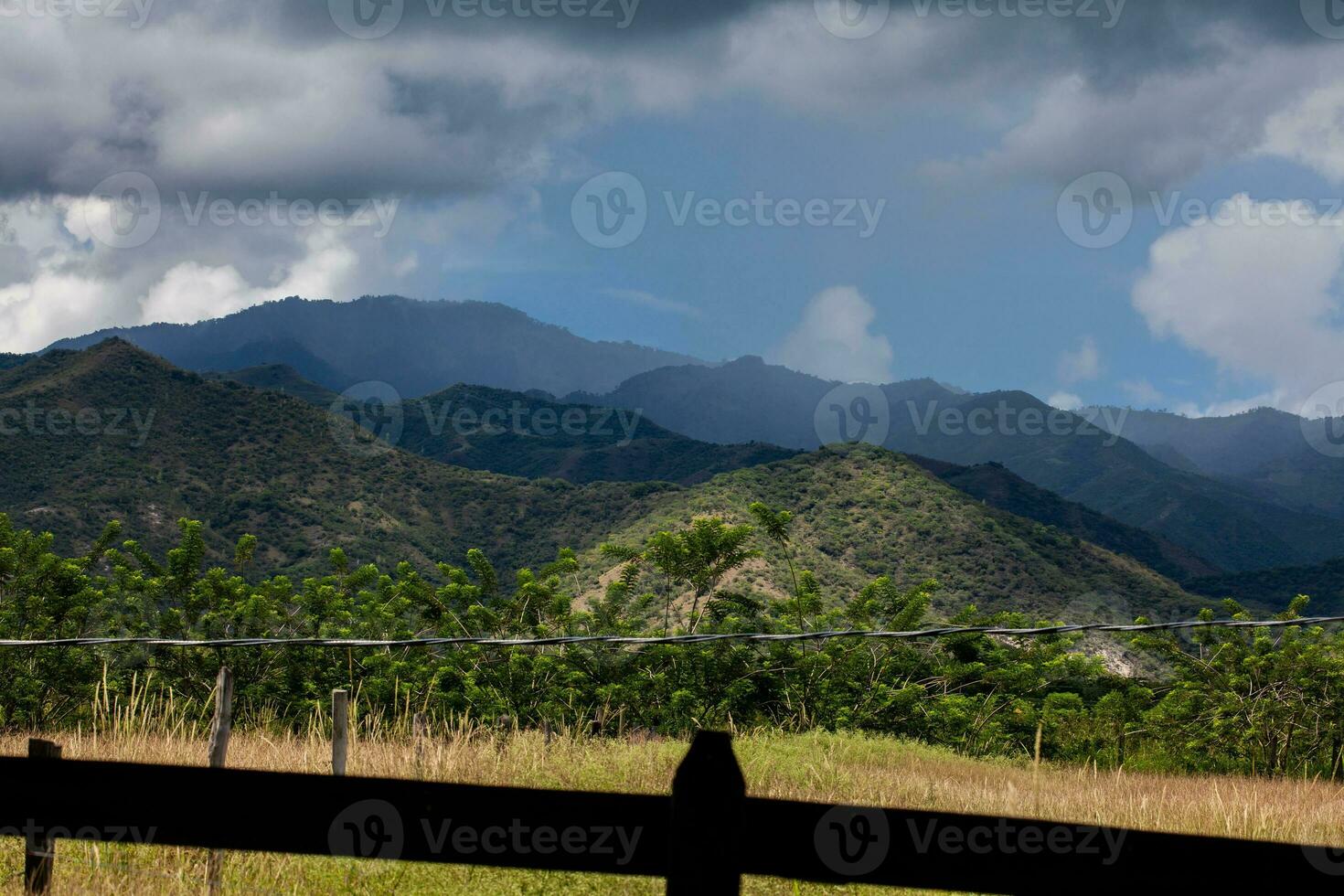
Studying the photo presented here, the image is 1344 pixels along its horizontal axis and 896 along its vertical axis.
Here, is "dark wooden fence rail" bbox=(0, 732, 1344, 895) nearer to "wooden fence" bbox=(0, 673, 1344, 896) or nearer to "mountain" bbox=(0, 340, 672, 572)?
"wooden fence" bbox=(0, 673, 1344, 896)

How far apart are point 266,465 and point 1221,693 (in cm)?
8217

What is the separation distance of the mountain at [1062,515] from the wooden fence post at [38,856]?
103683 millimetres

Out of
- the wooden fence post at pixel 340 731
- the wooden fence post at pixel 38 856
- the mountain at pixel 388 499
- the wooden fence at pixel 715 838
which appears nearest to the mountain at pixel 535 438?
the mountain at pixel 388 499

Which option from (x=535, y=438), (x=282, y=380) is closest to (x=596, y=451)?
(x=535, y=438)

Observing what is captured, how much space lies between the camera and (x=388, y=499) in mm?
87688

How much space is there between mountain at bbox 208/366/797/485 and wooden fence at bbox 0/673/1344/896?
405 feet

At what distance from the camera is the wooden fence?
1.65m

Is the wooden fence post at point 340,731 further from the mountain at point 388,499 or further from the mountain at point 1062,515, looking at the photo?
the mountain at point 1062,515

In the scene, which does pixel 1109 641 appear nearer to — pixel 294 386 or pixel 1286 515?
pixel 294 386

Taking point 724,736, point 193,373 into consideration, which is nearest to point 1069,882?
point 724,736

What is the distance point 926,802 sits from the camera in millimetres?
5609

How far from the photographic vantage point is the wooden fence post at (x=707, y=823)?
1.68m

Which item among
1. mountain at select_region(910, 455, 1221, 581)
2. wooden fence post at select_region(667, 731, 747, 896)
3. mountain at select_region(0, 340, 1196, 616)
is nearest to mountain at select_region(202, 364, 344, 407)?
mountain at select_region(0, 340, 1196, 616)

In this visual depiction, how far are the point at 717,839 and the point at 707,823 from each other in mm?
29
